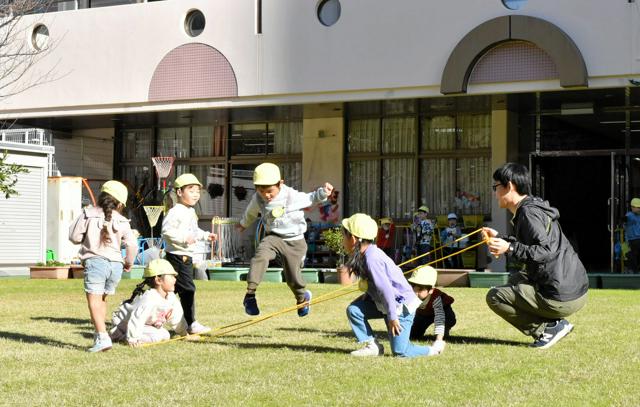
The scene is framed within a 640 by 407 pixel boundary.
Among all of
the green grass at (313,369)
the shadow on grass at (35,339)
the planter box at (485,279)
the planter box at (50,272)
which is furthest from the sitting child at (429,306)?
the planter box at (50,272)

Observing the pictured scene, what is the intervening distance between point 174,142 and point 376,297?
1790cm

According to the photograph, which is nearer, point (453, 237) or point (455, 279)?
point (455, 279)

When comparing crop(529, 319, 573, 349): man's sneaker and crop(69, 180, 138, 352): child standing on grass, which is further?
crop(69, 180, 138, 352): child standing on grass

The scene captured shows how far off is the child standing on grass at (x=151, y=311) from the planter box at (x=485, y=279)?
9.20m

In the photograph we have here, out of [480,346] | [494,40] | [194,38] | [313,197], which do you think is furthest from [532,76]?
[480,346]

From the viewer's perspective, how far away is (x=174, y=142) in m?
24.5

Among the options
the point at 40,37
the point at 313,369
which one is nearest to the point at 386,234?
the point at 40,37

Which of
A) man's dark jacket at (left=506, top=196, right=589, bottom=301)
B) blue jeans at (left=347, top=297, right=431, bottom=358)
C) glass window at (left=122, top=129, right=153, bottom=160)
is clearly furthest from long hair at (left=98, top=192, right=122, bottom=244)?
glass window at (left=122, top=129, right=153, bottom=160)

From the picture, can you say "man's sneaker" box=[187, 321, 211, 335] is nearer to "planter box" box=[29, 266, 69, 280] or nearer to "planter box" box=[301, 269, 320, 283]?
"planter box" box=[301, 269, 320, 283]

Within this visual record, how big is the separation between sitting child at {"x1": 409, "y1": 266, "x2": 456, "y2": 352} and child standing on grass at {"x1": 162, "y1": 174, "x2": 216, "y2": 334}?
6.75 feet

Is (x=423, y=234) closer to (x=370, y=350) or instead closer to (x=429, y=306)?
(x=429, y=306)

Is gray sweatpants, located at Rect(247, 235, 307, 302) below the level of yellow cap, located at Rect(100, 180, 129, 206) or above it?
below

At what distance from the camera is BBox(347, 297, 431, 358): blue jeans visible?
23.2 ft

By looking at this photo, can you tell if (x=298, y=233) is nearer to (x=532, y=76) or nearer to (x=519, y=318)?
(x=519, y=318)
